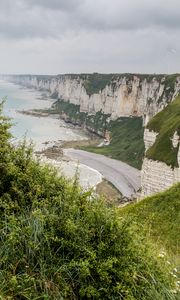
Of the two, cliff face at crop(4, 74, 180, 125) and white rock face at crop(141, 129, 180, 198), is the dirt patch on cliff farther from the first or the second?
cliff face at crop(4, 74, 180, 125)

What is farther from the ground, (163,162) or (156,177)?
(163,162)

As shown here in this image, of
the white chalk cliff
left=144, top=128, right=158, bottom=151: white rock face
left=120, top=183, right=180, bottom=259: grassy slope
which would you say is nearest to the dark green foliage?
the white chalk cliff

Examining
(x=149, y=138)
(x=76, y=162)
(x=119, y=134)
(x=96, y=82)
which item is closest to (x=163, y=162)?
(x=149, y=138)

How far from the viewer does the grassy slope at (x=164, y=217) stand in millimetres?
18977

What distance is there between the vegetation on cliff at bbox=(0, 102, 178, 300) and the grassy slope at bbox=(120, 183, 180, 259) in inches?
335

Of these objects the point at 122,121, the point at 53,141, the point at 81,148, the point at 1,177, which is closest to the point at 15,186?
the point at 1,177

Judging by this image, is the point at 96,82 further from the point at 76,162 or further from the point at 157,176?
the point at 157,176

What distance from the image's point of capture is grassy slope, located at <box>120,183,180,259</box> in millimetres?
18977

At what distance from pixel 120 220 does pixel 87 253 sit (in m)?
1.43

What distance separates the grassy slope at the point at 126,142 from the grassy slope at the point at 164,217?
2643 inches

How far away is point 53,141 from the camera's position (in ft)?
399

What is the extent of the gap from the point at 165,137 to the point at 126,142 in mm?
71089

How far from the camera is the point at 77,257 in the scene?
8.46 m

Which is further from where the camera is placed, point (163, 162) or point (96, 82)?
point (96, 82)
